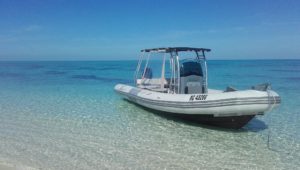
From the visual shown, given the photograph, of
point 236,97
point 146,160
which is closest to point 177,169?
point 146,160

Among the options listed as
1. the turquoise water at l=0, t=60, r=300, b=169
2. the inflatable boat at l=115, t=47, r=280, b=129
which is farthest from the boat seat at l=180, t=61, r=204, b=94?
the turquoise water at l=0, t=60, r=300, b=169

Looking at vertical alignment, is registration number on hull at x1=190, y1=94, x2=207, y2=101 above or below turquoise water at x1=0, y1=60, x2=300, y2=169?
above

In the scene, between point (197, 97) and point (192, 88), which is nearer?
point (197, 97)

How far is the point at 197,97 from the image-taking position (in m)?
8.09

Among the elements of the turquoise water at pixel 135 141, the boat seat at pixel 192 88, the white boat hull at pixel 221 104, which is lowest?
the turquoise water at pixel 135 141

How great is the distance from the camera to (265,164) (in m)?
5.63

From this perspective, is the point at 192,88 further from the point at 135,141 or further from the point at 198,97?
the point at 135,141

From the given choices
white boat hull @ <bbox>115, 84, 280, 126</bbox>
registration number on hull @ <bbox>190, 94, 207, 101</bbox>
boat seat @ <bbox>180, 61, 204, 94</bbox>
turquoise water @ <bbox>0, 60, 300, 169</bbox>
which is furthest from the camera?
boat seat @ <bbox>180, 61, 204, 94</bbox>

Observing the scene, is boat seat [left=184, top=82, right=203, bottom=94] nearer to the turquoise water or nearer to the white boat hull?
the white boat hull

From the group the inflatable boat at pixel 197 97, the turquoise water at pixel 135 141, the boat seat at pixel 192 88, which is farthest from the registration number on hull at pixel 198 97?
the boat seat at pixel 192 88

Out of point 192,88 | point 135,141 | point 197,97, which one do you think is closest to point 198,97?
point 197,97

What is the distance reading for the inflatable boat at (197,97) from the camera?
7.30m

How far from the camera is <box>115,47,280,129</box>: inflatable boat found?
24.0 feet

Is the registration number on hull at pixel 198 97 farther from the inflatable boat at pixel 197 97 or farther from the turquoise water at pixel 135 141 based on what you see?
the turquoise water at pixel 135 141
